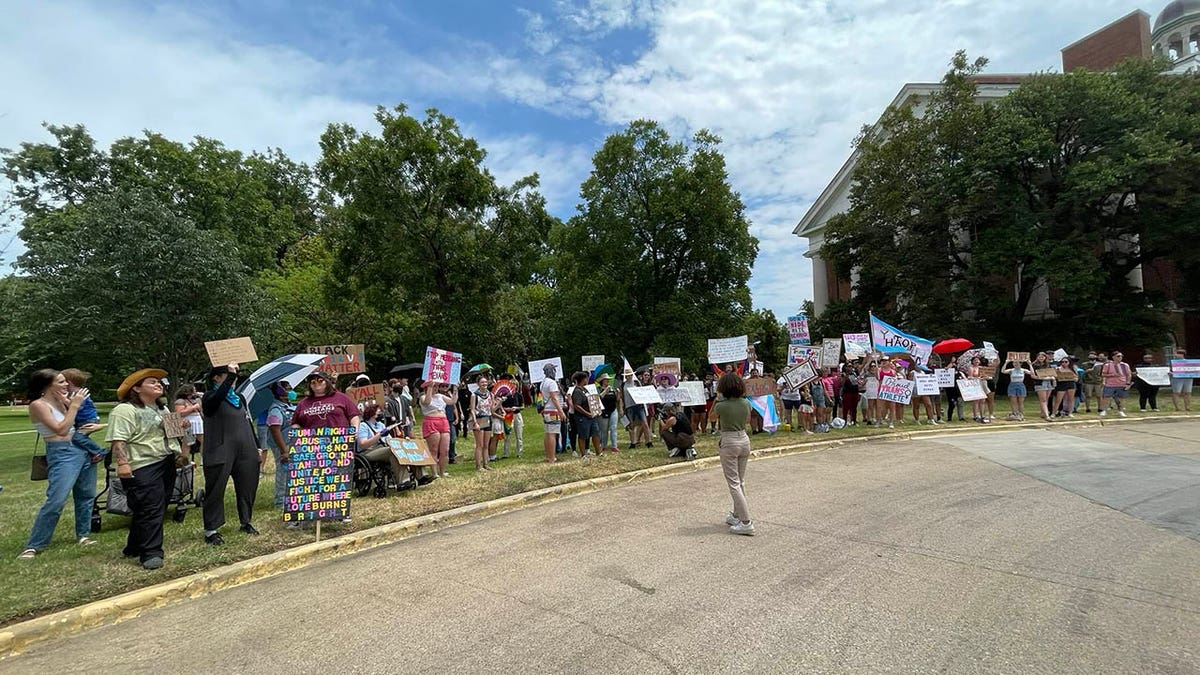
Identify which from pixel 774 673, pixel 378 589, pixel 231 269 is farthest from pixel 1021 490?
pixel 231 269

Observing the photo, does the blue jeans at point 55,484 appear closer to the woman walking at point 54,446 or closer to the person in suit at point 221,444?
the woman walking at point 54,446

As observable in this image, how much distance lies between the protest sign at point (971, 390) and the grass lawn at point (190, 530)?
21.3 feet

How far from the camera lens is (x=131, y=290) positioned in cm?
1633

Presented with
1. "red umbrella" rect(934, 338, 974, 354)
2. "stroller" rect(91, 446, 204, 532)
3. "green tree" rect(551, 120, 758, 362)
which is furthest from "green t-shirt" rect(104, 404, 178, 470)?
"green tree" rect(551, 120, 758, 362)

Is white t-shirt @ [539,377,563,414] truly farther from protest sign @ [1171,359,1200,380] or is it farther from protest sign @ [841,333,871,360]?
protest sign @ [1171,359,1200,380]

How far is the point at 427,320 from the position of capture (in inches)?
1219

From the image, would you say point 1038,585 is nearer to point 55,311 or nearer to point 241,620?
point 241,620

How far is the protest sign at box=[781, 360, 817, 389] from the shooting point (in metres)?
13.9

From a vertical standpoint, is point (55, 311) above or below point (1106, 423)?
above

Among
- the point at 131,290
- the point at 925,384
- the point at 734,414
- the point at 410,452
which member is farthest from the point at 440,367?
the point at 925,384

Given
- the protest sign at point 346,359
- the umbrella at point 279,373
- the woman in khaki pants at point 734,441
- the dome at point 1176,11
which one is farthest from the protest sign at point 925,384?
the dome at point 1176,11

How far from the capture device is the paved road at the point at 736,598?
3.79m

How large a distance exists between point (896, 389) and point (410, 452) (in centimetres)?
1178

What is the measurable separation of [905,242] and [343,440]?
30755 millimetres
